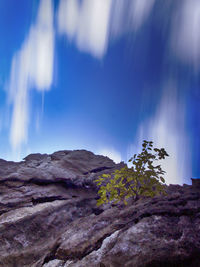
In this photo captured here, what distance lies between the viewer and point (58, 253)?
5.48 metres

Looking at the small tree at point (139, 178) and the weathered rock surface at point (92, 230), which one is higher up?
the small tree at point (139, 178)

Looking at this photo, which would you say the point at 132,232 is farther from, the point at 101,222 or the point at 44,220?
the point at 44,220

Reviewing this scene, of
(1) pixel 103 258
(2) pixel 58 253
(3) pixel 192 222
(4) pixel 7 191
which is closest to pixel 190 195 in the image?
(3) pixel 192 222

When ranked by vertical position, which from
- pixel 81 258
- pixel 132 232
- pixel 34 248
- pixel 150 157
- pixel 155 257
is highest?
pixel 150 157

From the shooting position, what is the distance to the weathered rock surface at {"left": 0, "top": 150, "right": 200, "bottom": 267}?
4098 millimetres

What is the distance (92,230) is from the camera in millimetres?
6148

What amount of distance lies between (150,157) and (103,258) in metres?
5.21

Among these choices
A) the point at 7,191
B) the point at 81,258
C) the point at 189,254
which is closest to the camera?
the point at 189,254

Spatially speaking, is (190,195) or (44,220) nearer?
(190,195)

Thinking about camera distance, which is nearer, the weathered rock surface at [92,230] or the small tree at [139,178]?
the weathered rock surface at [92,230]

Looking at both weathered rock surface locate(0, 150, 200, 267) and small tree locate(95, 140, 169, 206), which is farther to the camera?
small tree locate(95, 140, 169, 206)

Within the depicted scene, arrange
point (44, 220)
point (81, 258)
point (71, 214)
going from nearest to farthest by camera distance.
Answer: point (81, 258) < point (44, 220) < point (71, 214)

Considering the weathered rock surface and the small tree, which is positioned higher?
the small tree

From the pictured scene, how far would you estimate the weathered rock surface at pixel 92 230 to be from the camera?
13.4ft
